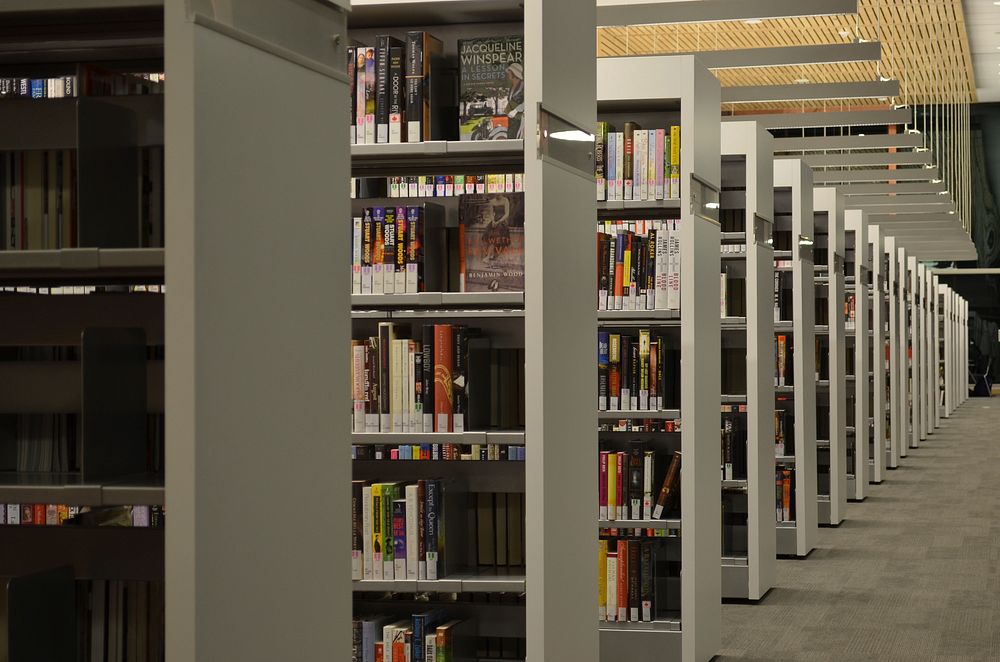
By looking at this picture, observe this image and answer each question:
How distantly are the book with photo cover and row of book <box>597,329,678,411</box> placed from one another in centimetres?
140

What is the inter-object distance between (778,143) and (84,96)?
1275cm

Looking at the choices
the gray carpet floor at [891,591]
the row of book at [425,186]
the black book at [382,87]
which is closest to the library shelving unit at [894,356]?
the gray carpet floor at [891,591]

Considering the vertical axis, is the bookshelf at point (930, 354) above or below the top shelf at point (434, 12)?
below

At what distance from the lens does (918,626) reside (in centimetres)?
606

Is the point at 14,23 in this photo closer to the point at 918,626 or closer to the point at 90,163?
the point at 90,163

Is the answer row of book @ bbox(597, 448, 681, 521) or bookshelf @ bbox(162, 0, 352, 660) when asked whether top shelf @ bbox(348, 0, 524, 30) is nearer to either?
bookshelf @ bbox(162, 0, 352, 660)

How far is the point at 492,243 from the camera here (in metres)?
4.08

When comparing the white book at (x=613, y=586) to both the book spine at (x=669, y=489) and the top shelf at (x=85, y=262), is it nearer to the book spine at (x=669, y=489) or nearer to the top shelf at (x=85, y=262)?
the book spine at (x=669, y=489)

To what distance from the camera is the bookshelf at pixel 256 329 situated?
6.40 ft

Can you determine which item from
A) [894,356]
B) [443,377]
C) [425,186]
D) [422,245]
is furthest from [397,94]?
[894,356]

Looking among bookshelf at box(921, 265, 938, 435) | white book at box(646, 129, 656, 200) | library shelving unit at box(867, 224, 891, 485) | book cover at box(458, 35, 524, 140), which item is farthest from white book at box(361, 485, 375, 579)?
bookshelf at box(921, 265, 938, 435)

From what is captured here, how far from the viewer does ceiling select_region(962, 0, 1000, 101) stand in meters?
16.8

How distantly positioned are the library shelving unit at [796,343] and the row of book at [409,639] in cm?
403

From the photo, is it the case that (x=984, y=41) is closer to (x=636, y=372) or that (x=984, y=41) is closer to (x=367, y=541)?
(x=636, y=372)
